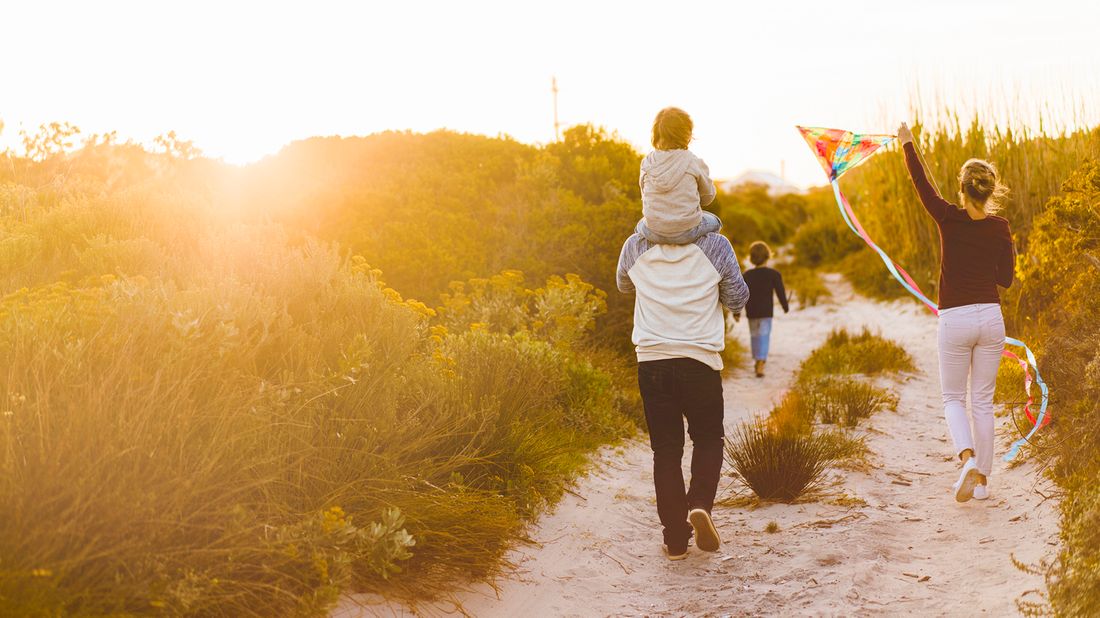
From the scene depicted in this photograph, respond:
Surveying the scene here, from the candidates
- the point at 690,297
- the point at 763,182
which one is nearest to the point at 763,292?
the point at 690,297

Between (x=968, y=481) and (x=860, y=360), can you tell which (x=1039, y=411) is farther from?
(x=860, y=360)

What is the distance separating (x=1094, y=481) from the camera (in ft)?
15.0

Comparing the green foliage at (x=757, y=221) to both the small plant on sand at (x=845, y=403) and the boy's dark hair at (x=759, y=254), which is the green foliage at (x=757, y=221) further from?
the small plant on sand at (x=845, y=403)

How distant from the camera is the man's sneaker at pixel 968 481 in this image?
574 cm

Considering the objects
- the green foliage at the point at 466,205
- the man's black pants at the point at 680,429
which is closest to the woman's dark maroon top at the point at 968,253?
the man's black pants at the point at 680,429

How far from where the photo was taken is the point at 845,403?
8656mm

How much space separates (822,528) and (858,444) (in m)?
1.84

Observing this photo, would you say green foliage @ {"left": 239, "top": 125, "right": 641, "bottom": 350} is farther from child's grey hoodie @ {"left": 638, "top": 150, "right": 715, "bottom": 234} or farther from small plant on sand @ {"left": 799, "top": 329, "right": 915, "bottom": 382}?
child's grey hoodie @ {"left": 638, "top": 150, "right": 715, "bottom": 234}

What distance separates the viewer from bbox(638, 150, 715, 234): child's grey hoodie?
196 inches

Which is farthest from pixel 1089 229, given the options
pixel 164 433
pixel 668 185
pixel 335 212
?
pixel 335 212

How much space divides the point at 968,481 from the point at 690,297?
7.36 feet

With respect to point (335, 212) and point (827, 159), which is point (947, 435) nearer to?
point (827, 159)

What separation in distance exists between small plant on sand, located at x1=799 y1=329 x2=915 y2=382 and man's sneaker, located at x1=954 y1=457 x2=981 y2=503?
5.07 m

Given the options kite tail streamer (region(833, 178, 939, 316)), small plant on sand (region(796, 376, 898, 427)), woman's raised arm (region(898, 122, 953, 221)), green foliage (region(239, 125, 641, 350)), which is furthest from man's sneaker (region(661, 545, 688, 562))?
green foliage (region(239, 125, 641, 350))
